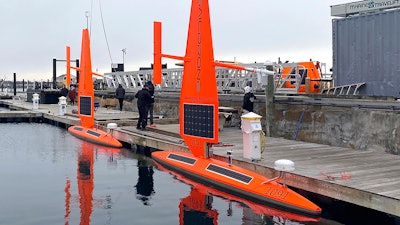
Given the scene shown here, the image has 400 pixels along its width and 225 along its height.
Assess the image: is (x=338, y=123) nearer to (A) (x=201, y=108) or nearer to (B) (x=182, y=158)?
(A) (x=201, y=108)

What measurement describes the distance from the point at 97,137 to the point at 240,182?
10.6 meters

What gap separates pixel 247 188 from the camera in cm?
1076

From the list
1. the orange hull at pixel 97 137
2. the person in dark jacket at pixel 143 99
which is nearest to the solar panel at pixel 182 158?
the person in dark jacket at pixel 143 99

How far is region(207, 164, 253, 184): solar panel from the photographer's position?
11016 mm

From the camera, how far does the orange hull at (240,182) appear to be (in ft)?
32.0

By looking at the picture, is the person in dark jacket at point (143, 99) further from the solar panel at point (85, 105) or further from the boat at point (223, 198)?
the boat at point (223, 198)

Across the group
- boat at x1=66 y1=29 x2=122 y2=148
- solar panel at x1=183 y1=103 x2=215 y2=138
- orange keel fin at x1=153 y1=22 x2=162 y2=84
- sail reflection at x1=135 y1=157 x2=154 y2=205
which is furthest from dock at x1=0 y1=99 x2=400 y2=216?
orange keel fin at x1=153 y1=22 x2=162 y2=84

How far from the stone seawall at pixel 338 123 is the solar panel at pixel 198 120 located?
438 centimetres

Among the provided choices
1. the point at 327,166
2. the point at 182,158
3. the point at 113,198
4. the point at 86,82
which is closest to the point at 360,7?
the point at 182,158

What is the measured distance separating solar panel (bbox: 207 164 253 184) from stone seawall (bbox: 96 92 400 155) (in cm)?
421

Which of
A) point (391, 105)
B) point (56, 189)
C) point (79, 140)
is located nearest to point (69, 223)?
point (56, 189)

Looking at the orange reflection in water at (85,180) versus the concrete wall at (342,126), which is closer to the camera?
the orange reflection in water at (85,180)

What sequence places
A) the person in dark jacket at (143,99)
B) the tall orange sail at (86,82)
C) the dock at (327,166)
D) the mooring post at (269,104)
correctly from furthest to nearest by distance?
the tall orange sail at (86,82)
the person in dark jacket at (143,99)
the mooring post at (269,104)
the dock at (327,166)

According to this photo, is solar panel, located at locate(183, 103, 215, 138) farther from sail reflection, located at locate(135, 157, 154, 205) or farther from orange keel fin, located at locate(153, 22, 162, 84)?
sail reflection, located at locate(135, 157, 154, 205)
